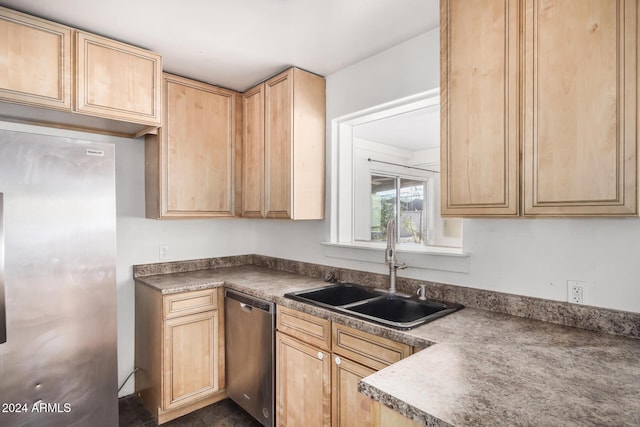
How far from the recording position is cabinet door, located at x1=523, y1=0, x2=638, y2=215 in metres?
1.12

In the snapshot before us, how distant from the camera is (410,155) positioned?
A: 4035 millimetres

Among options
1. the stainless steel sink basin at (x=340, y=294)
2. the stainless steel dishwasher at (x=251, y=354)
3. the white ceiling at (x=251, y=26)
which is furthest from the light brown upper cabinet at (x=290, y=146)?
the stainless steel dishwasher at (x=251, y=354)

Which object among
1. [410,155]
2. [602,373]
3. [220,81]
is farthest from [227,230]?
[602,373]

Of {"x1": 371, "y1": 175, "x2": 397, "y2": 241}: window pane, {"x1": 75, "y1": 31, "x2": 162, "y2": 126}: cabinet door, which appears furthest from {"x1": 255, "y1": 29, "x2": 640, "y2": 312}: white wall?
{"x1": 75, "y1": 31, "x2": 162, "y2": 126}: cabinet door

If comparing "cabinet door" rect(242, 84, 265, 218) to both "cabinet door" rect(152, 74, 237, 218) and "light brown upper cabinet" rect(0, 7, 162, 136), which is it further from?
"light brown upper cabinet" rect(0, 7, 162, 136)

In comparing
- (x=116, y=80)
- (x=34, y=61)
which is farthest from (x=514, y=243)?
(x=34, y=61)

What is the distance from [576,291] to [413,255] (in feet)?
2.62

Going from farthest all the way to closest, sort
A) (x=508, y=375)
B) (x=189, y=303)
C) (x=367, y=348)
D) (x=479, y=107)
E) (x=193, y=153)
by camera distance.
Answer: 1. (x=193, y=153)
2. (x=189, y=303)
3. (x=367, y=348)
4. (x=479, y=107)
5. (x=508, y=375)

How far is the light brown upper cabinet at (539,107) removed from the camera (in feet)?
3.72

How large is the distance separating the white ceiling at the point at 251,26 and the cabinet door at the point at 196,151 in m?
0.27

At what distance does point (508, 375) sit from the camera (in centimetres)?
106

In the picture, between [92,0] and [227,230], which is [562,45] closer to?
[92,0]

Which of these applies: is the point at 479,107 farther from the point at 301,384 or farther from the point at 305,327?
the point at 301,384

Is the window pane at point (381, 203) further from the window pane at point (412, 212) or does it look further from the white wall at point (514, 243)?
the white wall at point (514, 243)
